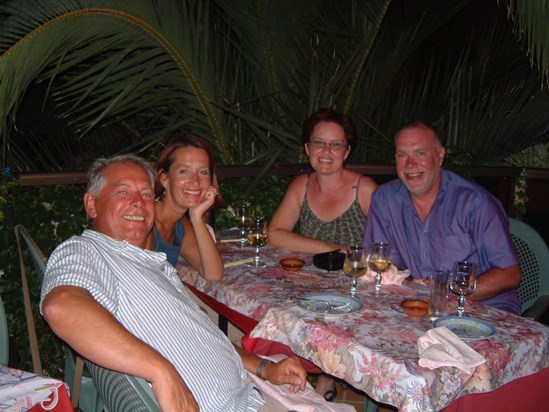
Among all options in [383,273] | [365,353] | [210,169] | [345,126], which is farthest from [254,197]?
[365,353]

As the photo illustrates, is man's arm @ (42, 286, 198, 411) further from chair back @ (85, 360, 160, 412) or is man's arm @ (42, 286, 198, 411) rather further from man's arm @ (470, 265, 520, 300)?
man's arm @ (470, 265, 520, 300)

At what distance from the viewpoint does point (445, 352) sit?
187 cm

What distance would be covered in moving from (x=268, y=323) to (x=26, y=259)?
1607 millimetres

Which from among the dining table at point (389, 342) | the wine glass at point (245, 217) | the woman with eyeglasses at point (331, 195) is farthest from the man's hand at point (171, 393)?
the woman with eyeglasses at point (331, 195)

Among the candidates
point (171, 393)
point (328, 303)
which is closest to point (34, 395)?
point (171, 393)

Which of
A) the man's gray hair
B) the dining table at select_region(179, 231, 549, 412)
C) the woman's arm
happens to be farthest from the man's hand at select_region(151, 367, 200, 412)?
the woman's arm

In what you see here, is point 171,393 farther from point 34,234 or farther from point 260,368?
point 34,234

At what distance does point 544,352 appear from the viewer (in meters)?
2.09

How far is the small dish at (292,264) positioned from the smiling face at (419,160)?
0.70 meters

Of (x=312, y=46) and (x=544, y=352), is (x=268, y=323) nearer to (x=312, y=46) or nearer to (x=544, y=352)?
(x=544, y=352)

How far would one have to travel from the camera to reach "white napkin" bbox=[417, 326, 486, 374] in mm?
1833

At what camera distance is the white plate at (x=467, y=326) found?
206 centimetres

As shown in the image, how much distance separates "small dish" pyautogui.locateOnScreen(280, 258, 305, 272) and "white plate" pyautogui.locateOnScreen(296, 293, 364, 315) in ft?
1.44

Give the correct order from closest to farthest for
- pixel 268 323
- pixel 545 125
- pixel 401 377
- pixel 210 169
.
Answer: pixel 401 377 → pixel 268 323 → pixel 210 169 → pixel 545 125
